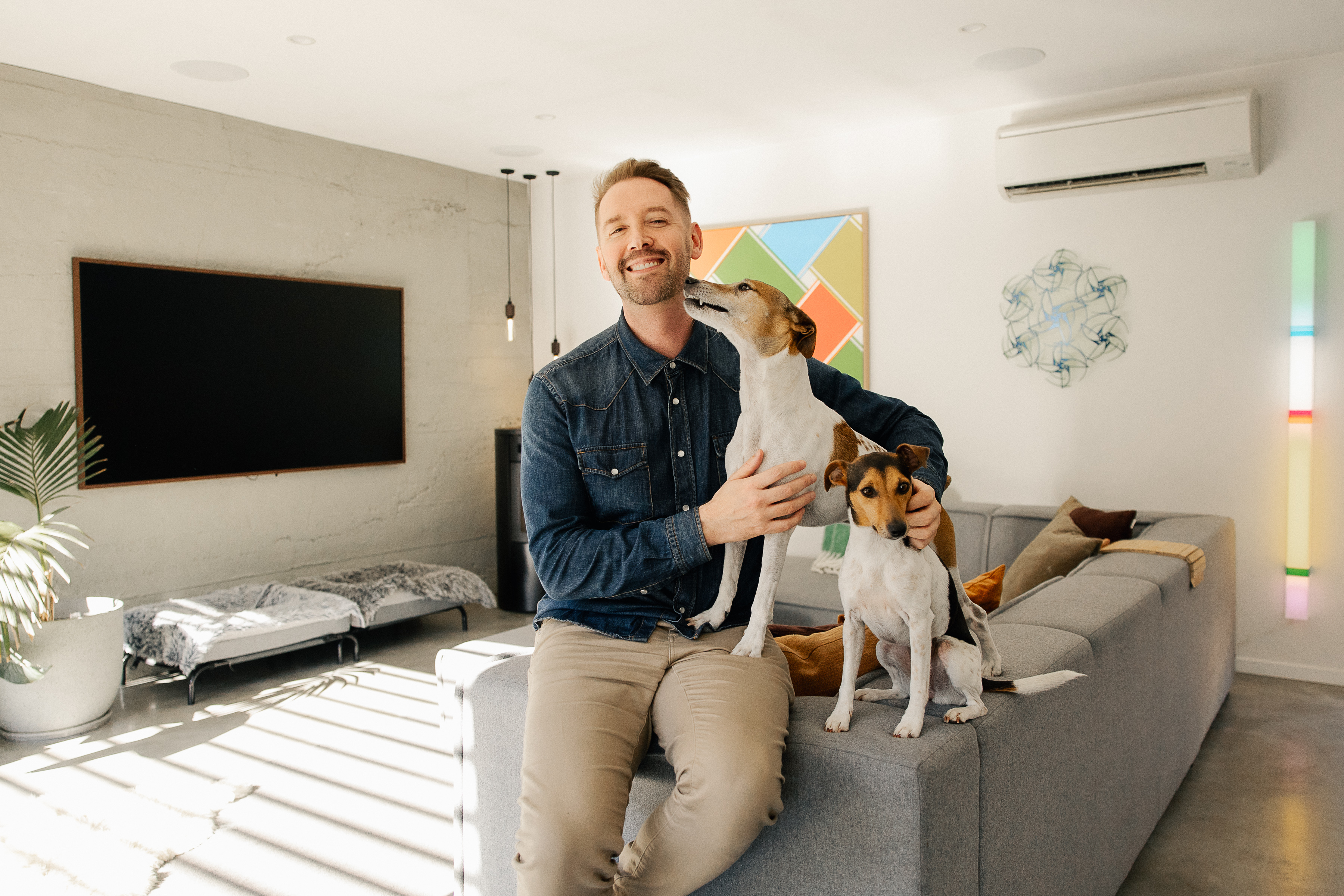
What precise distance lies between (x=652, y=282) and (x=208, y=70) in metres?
3.12

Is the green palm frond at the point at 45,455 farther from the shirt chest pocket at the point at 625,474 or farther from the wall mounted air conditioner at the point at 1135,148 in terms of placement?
the wall mounted air conditioner at the point at 1135,148

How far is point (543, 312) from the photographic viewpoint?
19.3ft

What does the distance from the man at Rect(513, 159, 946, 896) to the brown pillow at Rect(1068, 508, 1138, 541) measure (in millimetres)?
1951

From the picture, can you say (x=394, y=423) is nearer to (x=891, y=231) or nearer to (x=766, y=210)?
(x=766, y=210)

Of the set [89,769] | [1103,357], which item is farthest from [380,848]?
[1103,357]

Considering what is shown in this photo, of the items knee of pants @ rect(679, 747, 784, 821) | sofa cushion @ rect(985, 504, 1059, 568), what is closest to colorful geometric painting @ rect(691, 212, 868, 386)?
sofa cushion @ rect(985, 504, 1059, 568)

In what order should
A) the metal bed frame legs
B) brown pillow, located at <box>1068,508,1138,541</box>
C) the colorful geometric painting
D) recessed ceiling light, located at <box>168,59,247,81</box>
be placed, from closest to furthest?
brown pillow, located at <box>1068,508,1138,541</box>, the metal bed frame legs, recessed ceiling light, located at <box>168,59,247,81</box>, the colorful geometric painting

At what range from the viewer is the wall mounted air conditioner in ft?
11.9

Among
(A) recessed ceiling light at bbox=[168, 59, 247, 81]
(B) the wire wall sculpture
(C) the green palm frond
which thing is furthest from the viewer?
(B) the wire wall sculpture

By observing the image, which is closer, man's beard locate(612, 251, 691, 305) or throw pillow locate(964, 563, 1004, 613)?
man's beard locate(612, 251, 691, 305)

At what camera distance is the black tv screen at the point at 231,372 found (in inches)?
156

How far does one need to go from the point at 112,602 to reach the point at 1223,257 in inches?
183

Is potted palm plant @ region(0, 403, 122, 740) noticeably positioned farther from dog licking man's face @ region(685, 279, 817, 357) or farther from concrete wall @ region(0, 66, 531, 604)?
dog licking man's face @ region(685, 279, 817, 357)

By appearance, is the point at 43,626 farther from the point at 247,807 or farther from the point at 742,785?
the point at 742,785
